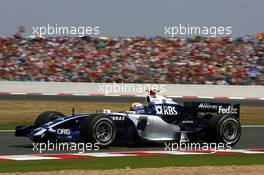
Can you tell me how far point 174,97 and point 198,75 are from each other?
185 cm

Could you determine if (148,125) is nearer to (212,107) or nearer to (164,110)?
(164,110)

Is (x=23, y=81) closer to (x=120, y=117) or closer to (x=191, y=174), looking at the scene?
(x=120, y=117)

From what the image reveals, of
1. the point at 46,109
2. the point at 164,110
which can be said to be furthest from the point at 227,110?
the point at 46,109

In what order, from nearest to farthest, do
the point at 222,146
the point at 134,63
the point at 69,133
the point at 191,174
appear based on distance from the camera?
1. the point at 191,174
2. the point at 69,133
3. the point at 222,146
4. the point at 134,63

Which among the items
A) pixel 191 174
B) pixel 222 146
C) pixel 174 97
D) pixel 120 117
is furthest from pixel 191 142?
pixel 174 97

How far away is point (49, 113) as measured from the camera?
14461 mm

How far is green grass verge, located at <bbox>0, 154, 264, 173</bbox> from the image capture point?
1055 cm

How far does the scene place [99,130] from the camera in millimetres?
13289

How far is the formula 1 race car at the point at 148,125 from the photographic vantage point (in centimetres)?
1320
